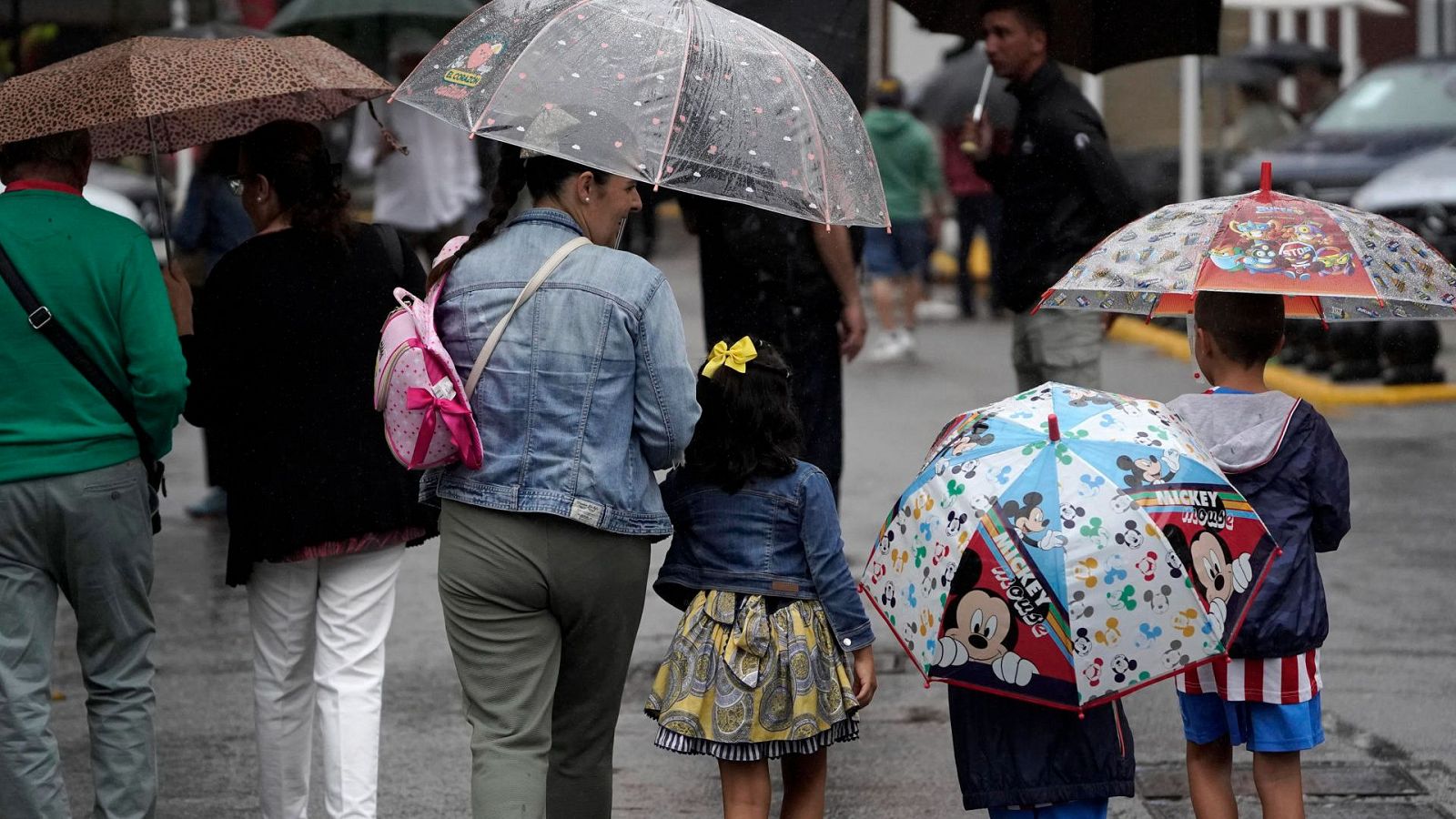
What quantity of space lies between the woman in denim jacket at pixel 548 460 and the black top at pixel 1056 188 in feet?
10.3

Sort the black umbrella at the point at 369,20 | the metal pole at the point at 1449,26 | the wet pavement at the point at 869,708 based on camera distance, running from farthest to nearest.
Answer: the metal pole at the point at 1449,26 < the black umbrella at the point at 369,20 < the wet pavement at the point at 869,708

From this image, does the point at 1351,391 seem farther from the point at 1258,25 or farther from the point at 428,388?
the point at 1258,25

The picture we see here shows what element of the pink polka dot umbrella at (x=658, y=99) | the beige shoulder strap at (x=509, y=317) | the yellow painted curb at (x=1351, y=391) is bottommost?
the yellow painted curb at (x=1351, y=391)

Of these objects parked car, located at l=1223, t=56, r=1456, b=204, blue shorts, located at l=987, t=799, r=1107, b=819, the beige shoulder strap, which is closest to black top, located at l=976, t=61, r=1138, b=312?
blue shorts, located at l=987, t=799, r=1107, b=819

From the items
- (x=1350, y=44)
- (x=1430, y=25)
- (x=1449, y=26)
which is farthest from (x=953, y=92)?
(x=1350, y=44)

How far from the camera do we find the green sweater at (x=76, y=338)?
14.1 ft

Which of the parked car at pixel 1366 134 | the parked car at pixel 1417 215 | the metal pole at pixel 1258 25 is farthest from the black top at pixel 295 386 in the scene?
the metal pole at pixel 1258 25

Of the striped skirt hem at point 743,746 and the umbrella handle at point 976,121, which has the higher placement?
the umbrella handle at point 976,121

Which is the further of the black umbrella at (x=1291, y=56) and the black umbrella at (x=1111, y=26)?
the black umbrella at (x=1291, y=56)

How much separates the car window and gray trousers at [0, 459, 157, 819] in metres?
13.8

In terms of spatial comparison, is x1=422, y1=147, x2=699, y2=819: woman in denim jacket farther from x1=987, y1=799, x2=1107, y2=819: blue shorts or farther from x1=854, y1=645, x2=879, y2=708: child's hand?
x1=987, y1=799, x2=1107, y2=819: blue shorts

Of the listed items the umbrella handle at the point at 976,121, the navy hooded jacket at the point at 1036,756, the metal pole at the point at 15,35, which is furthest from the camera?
the metal pole at the point at 15,35

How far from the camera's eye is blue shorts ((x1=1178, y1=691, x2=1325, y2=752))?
443 cm

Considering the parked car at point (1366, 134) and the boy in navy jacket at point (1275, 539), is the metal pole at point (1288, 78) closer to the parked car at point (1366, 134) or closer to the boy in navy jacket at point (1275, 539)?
the parked car at point (1366, 134)
